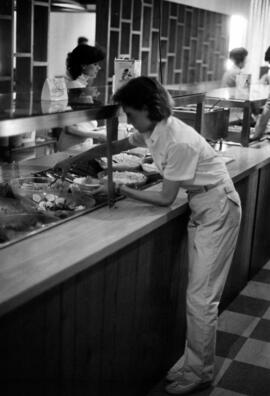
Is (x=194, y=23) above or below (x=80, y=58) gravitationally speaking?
above

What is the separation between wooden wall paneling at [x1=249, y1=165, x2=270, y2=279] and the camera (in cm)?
451

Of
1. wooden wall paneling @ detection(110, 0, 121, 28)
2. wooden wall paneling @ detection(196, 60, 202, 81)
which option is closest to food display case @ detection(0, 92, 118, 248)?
wooden wall paneling @ detection(110, 0, 121, 28)

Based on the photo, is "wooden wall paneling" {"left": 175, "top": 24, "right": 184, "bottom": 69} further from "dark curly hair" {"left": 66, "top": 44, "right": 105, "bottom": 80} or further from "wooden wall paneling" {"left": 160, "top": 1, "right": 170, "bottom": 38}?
"dark curly hair" {"left": 66, "top": 44, "right": 105, "bottom": 80}

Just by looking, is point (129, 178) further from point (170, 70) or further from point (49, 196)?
point (170, 70)

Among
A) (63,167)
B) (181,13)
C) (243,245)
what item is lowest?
(243,245)

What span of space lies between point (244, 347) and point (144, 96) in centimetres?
171

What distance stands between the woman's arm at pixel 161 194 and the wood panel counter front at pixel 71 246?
73mm

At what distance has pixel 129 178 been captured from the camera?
129 inches

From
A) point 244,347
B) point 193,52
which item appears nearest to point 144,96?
point 244,347

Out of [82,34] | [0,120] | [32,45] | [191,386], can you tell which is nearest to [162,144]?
[0,120]

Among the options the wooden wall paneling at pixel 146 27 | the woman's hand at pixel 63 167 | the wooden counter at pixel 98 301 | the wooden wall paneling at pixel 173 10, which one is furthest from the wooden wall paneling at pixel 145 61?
the wooden counter at pixel 98 301

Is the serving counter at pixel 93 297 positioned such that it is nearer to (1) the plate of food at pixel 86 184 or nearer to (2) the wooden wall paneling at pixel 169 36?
(1) the plate of food at pixel 86 184

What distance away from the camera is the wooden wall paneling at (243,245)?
13.3 ft

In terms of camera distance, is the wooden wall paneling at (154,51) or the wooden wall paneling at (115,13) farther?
the wooden wall paneling at (154,51)
